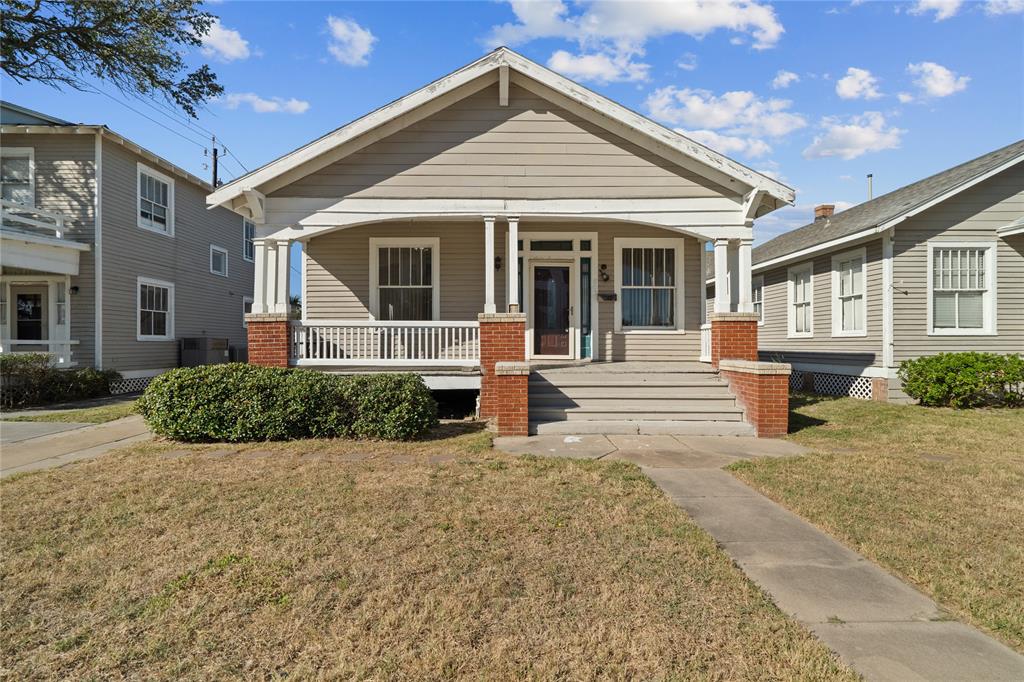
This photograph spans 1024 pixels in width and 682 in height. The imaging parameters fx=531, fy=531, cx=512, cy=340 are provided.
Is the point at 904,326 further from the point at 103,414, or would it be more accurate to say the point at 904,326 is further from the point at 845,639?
the point at 103,414

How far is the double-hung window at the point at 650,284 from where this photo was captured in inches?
445

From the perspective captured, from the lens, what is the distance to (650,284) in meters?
11.4

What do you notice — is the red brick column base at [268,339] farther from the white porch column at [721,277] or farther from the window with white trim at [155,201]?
the window with white trim at [155,201]

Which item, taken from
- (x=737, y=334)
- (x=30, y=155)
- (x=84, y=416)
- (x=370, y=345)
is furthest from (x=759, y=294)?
(x=30, y=155)

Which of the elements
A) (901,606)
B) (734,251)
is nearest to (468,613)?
(901,606)

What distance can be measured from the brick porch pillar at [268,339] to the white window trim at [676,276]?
21.4 feet

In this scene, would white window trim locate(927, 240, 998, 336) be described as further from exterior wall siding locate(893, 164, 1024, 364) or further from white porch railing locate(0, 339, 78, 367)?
white porch railing locate(0, 339, 78, 367)

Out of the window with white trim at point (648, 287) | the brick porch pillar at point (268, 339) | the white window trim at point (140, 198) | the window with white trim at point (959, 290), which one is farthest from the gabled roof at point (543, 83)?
the white window trim at point (140, 198)

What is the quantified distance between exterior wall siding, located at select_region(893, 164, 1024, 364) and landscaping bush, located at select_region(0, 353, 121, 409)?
1875 centimetres

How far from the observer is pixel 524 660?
2477 millimetres

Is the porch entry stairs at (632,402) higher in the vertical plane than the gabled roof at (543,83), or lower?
lower

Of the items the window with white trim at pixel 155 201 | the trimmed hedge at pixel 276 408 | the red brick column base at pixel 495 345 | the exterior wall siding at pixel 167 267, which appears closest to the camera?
the trimmed hedge at pixel 276 408

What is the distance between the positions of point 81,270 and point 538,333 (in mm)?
12218

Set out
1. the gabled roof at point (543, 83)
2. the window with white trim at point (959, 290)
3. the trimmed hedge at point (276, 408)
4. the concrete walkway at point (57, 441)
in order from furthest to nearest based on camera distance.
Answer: the window with white trim at point (959, 290), the gabled roof at point (543, 83), the trimmed hedge at point (276, 408), the concrete walkway at point (57, 441)
